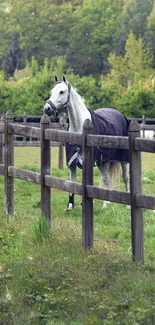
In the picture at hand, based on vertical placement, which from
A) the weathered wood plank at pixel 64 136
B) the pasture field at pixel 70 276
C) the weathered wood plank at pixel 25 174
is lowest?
the pasture field at pixel 70 276

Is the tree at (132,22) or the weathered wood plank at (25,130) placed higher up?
the tree at (132,22)

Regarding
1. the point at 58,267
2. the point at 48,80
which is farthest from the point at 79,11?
the point at 58,267

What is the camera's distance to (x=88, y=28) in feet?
302

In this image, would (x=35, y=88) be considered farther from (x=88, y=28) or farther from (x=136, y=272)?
(x=88, y=28)

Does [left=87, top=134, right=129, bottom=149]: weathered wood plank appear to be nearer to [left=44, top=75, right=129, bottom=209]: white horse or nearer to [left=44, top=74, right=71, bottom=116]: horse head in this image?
[left=44, top=75, right=129, bottom=209]: white horse

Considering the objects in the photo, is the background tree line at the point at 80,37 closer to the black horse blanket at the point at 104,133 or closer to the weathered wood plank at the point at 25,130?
the black horse blanket at the point at 104,133

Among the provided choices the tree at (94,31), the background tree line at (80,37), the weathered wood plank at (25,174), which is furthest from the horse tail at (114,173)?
the tree at (94,31)

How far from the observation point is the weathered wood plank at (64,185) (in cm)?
925

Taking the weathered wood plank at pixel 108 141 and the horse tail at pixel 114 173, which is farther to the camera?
the horse tail at pixel 114 173

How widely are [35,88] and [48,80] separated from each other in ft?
2.67

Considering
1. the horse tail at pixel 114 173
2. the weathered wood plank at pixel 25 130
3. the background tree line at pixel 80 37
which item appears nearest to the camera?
the weathered wood plank at pixel 25 130

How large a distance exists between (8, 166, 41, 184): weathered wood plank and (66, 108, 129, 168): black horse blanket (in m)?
1.47

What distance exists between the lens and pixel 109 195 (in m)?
8.58

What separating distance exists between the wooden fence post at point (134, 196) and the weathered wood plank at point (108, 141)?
0.51 feet
